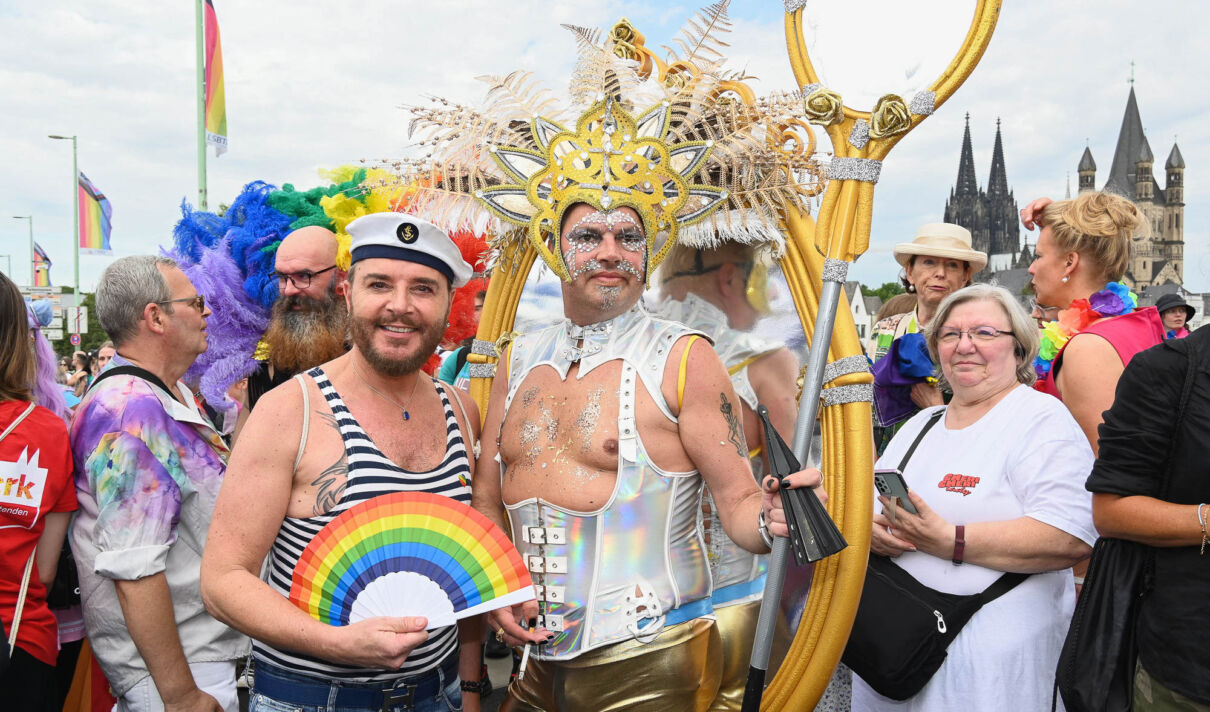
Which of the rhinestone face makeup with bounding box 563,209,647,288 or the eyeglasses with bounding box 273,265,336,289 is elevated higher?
the rhinestone face makeup with bounding box 563,209,647,288

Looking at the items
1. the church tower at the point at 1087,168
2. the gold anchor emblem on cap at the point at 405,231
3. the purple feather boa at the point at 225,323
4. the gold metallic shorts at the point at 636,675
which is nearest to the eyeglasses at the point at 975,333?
the gold metallic shorts at the point at 636,675

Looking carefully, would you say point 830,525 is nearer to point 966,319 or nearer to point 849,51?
point 966,319

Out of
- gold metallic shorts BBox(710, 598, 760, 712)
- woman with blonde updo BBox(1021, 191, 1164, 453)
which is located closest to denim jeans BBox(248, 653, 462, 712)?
gold metallic shorts BBox(710, 598, 760, 712)

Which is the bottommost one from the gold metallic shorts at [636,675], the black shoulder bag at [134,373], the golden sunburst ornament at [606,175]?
the gold metallic shorts at [636,675]

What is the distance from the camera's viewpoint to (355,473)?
79.2 inches

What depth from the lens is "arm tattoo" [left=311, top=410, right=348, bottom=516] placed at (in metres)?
1.99

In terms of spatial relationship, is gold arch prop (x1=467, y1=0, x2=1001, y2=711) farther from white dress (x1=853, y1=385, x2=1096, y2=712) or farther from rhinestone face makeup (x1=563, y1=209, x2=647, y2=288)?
rhinestone face makeup (x1=563, y1=209, x2=647, y2=288)

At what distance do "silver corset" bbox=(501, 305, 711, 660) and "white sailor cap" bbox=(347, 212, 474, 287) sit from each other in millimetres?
615

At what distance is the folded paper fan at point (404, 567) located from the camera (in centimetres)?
186

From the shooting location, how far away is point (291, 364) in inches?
134

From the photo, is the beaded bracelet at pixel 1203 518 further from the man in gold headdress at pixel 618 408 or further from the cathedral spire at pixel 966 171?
the cathedral spire at pixel 966 171

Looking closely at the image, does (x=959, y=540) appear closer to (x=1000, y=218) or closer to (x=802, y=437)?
(x=802, y=437)

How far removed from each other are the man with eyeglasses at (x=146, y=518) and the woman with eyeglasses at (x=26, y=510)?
8 centimetres

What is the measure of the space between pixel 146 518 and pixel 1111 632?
2.54 metres
